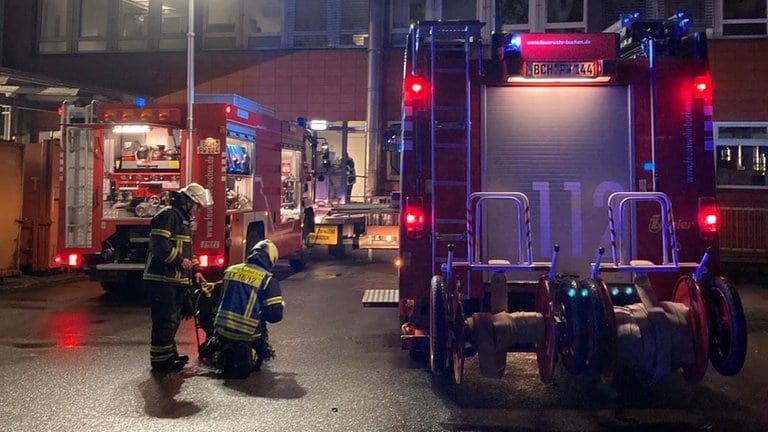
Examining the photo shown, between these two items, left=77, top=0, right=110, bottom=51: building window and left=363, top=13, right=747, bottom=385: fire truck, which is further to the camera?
left=77, top=0, right=110, bottom=51: building window

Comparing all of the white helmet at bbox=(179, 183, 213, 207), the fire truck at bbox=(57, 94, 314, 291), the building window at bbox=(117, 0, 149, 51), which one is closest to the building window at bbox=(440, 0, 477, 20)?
the building window at bbox=(117, 0, 149, 51)

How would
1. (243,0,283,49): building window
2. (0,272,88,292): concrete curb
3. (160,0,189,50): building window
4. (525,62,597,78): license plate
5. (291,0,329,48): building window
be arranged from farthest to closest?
(160,0,189,50): building window < (243,0,283,49): building window < (291,0,329,48): building window < (0,272,88,292): concrete curb < (525,62,597,78): license plate

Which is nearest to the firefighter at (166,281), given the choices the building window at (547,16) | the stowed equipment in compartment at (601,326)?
the stowed equipment in compartment at (601,326)

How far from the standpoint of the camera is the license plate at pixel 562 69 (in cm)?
555

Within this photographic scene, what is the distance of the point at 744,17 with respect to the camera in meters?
17.7

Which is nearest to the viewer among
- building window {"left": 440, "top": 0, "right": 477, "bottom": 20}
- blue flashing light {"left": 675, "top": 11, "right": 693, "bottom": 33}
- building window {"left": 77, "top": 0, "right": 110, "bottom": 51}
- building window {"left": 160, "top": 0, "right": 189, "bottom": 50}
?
blue flashing light {"left": 675, "top": 11, "right": 693, "bottom": 33}

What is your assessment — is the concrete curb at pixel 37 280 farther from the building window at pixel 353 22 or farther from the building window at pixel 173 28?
the building window at pixel 353 22

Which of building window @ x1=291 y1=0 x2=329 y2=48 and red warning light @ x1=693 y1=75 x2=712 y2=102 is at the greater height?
building window @ x1=291 y1=0 x2=329 y2=48

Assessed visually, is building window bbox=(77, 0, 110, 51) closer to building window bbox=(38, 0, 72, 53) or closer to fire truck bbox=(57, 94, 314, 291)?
building window bbox=(38, 0, 72, 53)

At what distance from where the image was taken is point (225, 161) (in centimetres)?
991

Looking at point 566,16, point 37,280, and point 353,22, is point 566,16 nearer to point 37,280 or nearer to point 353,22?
point 353,22

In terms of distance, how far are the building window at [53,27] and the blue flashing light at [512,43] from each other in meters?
19.4

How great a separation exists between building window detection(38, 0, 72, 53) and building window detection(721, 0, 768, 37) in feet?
64.3

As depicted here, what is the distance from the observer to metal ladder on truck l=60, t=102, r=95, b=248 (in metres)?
9.85
